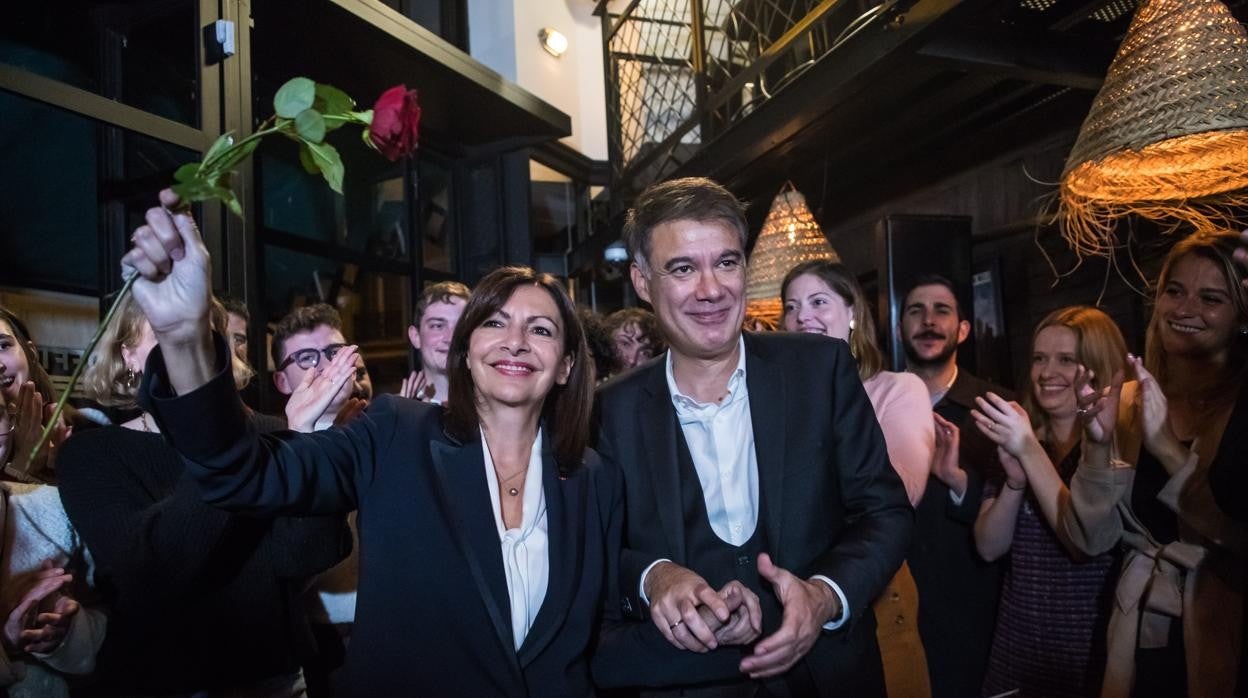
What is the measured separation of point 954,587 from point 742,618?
171 cm

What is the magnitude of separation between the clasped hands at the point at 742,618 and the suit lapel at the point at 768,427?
225mm

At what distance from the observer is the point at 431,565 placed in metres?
1.83

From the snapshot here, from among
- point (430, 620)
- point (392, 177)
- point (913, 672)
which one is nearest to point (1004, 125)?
point (913, 672)

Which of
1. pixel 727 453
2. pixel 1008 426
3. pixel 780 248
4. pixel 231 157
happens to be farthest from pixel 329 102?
pixel 780 248

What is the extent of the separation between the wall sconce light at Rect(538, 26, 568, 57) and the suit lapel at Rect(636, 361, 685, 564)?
610 cm

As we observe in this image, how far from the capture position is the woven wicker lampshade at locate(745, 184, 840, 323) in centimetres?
462

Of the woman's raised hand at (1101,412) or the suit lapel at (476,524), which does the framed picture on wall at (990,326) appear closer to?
the woman's raised hand at (1101,412)

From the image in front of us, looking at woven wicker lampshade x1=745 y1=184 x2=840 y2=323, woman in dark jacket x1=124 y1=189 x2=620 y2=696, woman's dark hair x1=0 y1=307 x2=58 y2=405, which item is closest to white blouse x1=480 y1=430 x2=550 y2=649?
woman in dark jacket x1=124 y1=189 x2=620 y2=696

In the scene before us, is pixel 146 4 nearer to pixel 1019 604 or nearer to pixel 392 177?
pixel 392 177

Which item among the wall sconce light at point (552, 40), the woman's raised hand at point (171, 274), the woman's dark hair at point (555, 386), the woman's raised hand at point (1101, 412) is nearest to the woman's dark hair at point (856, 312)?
the woman's raised hand at point (1101, 412)

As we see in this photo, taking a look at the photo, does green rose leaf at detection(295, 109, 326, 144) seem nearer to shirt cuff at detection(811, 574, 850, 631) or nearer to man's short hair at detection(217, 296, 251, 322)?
shirt cuff at detection(811, 574, 850, 631)

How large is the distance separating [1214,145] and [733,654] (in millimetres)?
1921

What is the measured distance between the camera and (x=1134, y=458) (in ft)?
9.18

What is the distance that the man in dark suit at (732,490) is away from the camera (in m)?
1.88
